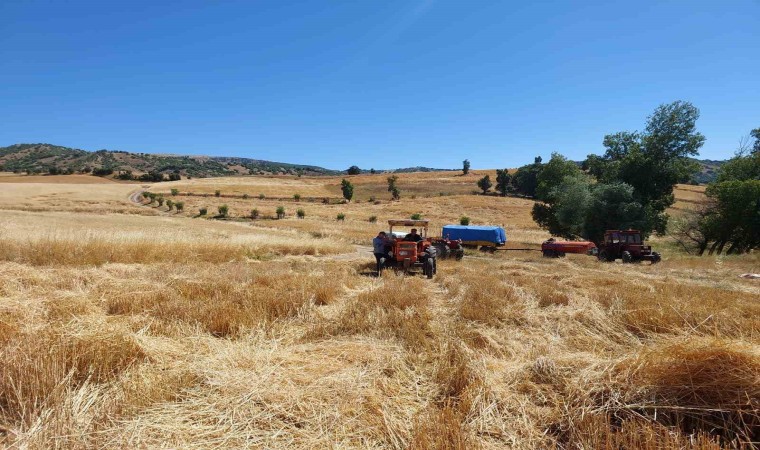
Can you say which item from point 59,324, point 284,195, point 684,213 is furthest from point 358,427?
point 284,195

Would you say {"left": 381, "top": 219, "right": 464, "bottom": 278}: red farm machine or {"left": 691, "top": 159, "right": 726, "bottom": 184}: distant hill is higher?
{"left": 691, "top": 159, "right": 726, "bottom": 184}: distant hill

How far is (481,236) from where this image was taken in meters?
27.5

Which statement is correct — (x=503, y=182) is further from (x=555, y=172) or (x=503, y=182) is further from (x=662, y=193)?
(x=662, y=193)

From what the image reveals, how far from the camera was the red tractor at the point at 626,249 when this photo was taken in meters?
20.6

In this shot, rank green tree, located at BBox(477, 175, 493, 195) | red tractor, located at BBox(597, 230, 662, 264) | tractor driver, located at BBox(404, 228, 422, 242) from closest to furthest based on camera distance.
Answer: tractor driver, located at BBox(404, 228, 422, 242) → red tractor, located at BBox(597, 230, 662, 264) → green tree, located at BBox(477, 175, 493, 195)

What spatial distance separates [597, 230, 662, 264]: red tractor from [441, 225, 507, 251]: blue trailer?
22.8ft

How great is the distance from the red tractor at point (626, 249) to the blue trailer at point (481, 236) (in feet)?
22.8

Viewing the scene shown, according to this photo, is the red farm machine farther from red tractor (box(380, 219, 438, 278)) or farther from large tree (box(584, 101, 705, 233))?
→ large tree (box(584, 101, 705, 233))

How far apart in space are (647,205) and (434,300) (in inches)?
1047

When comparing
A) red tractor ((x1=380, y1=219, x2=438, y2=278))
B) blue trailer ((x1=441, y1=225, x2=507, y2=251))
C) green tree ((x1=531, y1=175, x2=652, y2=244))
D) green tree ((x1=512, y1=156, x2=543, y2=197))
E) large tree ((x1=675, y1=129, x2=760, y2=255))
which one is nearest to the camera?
red tractor ((x1=380, y1=219, x2=438, y2=278))

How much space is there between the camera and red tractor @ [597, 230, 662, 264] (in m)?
20.6

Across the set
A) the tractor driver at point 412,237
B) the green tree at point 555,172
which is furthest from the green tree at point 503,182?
the tractor driver at point 412,237

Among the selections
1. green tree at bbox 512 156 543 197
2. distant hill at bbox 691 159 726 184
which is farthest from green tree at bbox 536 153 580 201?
green tree at bbox 512 156 543 197

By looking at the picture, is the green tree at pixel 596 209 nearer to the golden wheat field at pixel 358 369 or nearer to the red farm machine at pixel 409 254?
the red farm machine at pixel 409 254
